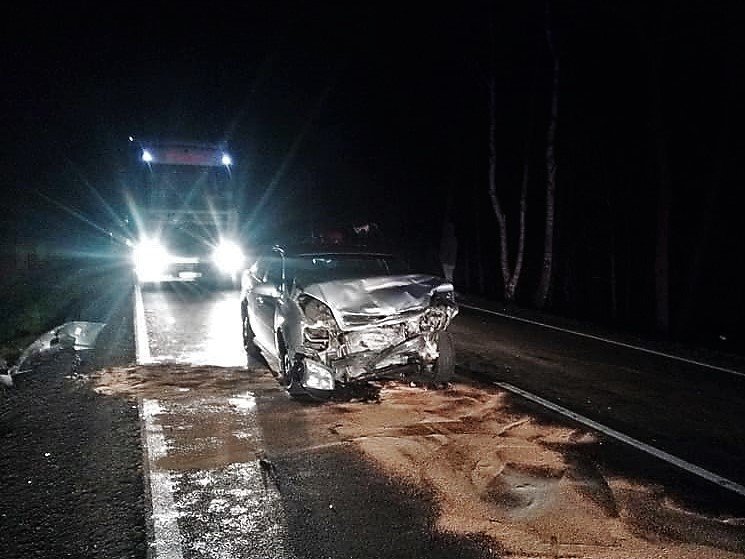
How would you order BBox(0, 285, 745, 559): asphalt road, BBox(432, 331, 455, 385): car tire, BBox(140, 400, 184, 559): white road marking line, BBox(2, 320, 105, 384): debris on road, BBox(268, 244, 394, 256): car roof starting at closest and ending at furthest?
BBox(140, 400, 184, 559): white road marking line
BBox(0, 285, 745, 559): asphalt road
BBox(432, 331, 455, 385): car tire
BBox(268, 244, 394, 256): car roof
BBox(2, 320, 105, 384): debris on road

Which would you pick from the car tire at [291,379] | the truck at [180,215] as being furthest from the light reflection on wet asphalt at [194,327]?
the car tire at [291,379]

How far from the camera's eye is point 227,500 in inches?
189

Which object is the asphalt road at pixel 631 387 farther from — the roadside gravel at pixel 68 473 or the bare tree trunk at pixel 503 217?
the bare tree trunk at pixel 503 217

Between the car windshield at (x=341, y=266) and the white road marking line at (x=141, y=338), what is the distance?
8.47 feet

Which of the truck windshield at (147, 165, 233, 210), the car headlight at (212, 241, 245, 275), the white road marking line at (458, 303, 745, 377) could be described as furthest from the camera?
the car headlight at (212, 241, 245, 275)

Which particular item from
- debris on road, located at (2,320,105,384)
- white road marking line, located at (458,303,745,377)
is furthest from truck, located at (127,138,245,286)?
white road marking line, located at (458,303,745,377)

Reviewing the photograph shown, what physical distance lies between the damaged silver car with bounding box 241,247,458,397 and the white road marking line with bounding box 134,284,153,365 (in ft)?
7.38

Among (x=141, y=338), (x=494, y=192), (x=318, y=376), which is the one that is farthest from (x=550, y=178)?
(x=318, y=376)

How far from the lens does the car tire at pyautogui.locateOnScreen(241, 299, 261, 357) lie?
10.1 metres

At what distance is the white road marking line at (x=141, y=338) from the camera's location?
9.61 m

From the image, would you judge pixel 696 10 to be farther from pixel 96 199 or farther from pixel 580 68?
pixel 96 199

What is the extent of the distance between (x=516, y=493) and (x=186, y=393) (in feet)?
13.8

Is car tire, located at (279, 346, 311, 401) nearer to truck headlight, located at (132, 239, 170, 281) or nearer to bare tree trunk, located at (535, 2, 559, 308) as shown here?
truck headlight, located at (132, 239, 170, 281)

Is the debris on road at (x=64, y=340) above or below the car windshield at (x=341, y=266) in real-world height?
below
